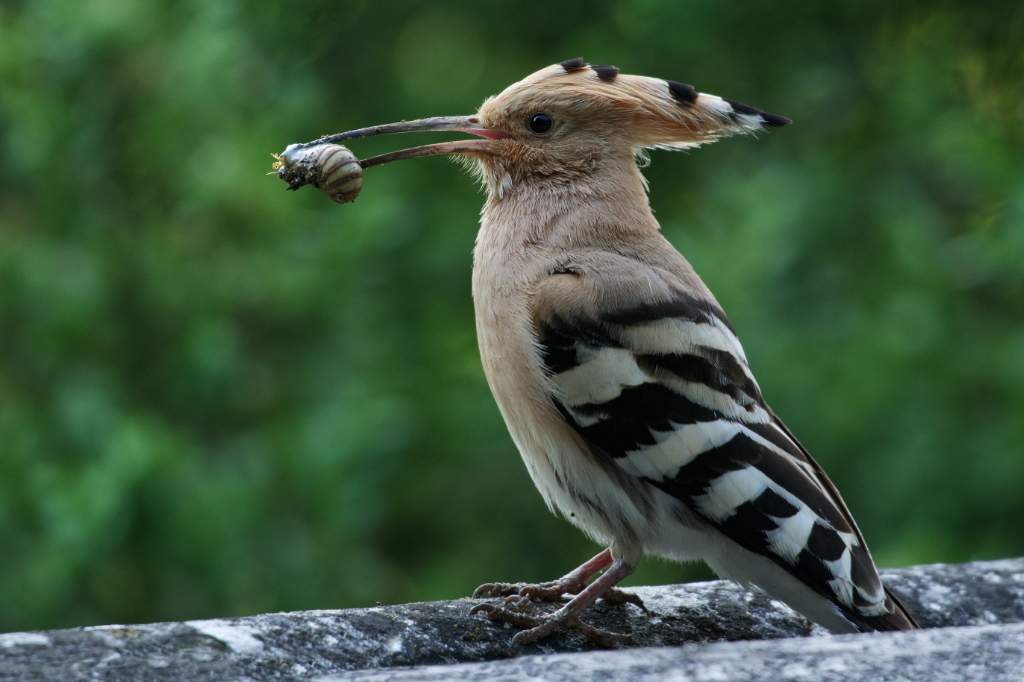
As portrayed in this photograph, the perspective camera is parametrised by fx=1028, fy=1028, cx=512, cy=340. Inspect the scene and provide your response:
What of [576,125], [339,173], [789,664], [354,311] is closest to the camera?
[789,664]

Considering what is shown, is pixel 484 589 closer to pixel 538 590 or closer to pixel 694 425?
pixel 538 590

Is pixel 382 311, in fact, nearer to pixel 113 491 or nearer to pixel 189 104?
pixel 189 104

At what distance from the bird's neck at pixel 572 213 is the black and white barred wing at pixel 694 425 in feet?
0.61

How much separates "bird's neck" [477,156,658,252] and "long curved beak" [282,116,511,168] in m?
0.14

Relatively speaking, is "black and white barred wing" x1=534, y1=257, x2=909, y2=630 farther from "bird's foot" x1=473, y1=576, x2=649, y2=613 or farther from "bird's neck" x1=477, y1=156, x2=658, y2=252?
"bird's foot" x1=473, y1=576, x2=649, y2=613

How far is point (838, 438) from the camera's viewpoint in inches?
167

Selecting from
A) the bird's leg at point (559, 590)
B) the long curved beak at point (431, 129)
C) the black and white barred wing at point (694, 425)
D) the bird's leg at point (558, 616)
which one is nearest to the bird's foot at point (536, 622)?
the bird's leg at point (558, 616)

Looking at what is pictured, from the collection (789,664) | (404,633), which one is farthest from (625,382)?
(789,664)

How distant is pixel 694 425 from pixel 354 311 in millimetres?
2333

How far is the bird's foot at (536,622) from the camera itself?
204cm

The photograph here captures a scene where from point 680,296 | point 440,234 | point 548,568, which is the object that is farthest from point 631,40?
point 680,296

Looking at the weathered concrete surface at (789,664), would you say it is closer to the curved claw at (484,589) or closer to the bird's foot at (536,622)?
the bird's foot at (536,622)

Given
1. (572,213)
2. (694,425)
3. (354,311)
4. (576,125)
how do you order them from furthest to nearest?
(354,311)
(576,125)
(572,213)
(694,425)

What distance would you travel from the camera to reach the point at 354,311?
4301mm
